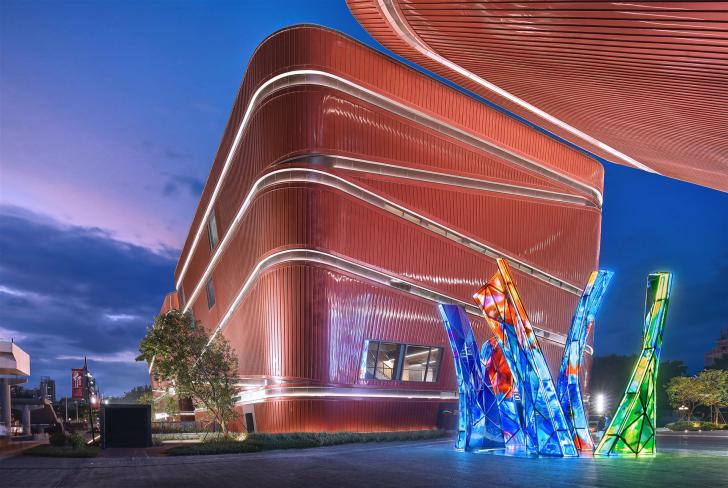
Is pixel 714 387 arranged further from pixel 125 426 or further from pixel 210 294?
pixel 125 426

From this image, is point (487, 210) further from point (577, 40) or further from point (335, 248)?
point (577, 40)

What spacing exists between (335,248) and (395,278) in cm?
425

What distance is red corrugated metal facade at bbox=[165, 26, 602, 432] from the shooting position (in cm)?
3416

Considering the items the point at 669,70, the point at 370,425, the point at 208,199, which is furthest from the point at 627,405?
the point at 208,199

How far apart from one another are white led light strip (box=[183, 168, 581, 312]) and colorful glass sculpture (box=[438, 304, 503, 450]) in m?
12.5

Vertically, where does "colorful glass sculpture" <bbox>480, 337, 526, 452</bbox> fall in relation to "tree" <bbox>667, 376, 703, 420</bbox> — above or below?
above

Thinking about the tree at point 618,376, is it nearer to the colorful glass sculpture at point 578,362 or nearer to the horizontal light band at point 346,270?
the horizontal light band at point 346,270

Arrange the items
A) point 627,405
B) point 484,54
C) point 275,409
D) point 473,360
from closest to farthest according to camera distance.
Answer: point 484,54, point 627,405, point 473,360, point 275,409

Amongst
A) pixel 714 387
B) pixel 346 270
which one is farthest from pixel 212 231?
pixel 714 387

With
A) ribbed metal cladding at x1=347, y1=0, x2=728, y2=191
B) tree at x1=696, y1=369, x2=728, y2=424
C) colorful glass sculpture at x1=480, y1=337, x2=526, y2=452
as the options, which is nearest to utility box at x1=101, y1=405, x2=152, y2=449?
colorful glass sculpture at x1=480, y1=337, x2=526, y2=452

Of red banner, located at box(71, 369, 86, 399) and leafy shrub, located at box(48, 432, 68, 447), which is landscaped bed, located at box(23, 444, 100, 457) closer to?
leafy shrub, located at box(48, 432, 68, 447)

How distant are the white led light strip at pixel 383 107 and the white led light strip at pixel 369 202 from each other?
4512 millimetres

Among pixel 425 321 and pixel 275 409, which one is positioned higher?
pixel 425 321

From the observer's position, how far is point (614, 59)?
15.1m
